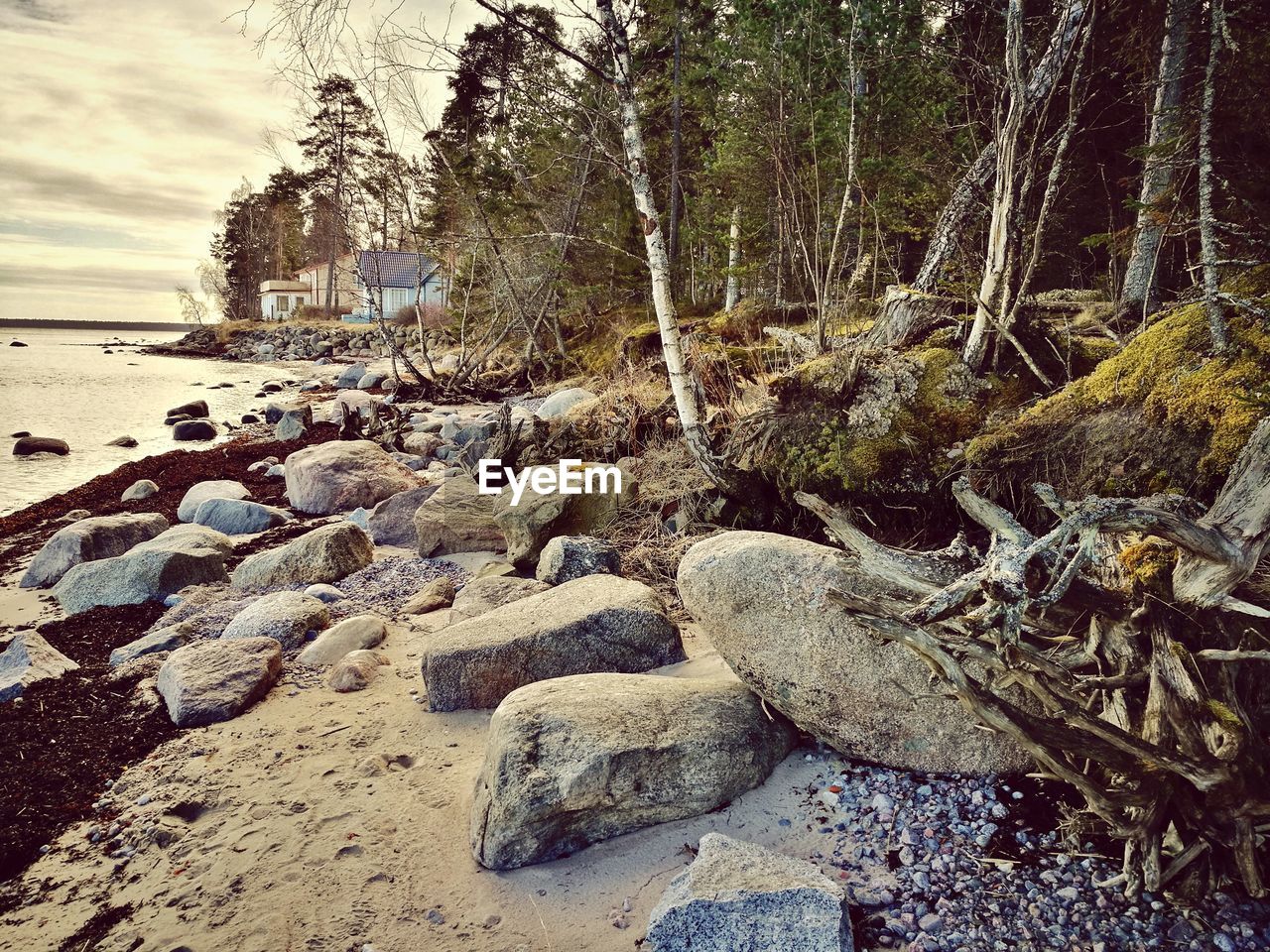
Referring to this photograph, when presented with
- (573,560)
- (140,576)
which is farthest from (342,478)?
(573,560)

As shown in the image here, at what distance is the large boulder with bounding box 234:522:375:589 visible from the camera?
6.36m

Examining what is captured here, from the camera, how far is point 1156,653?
271cm

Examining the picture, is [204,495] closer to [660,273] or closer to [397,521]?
[397,521]

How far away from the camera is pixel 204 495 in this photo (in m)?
8.87

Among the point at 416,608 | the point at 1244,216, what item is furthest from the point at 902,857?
the point at 1244,216

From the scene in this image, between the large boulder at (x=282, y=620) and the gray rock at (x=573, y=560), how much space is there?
6.01 ft

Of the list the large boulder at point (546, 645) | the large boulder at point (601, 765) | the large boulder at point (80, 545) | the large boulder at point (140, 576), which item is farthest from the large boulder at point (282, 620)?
the large boulder at point (80, 545)

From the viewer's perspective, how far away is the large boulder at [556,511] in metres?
6.54

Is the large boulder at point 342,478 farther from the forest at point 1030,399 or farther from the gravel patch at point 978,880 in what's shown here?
the gravel patch at point 978,880

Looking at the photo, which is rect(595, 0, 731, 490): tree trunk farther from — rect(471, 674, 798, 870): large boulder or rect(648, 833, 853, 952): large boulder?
rect(648, 833, 853, 952): large boulder

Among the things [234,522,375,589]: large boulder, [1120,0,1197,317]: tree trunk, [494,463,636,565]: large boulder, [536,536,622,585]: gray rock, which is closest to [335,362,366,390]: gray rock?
[234,522,375,589]: large boulder

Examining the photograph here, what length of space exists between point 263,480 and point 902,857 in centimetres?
1068

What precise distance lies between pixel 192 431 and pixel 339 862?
15527 mm

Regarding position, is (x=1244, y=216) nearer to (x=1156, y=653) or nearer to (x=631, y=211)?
(x=1156, y=653)
